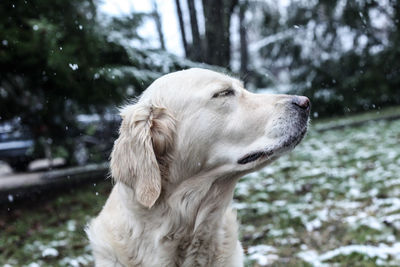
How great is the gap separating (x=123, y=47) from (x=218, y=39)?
2681mm

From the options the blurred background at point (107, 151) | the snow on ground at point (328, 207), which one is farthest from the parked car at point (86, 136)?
the snow on ground at point (328, 207)

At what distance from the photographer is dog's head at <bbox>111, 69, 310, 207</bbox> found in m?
2.30

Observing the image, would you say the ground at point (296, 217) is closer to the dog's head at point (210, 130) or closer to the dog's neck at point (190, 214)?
the dog's neck at point (190, 214)

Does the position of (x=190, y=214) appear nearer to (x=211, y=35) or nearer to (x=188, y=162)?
(x=188, y=162)

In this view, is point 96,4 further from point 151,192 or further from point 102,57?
point 151,192

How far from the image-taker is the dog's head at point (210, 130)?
2301mm

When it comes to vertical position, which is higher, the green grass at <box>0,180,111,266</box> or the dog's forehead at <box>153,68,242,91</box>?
the dog's forehead at <box>153,68,242,91</box>

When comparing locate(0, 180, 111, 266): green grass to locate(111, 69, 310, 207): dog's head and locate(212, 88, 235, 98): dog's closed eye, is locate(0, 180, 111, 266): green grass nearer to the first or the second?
locate(111, 69, 310, 207): dog's head

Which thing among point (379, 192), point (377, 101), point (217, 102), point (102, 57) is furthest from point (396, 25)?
point (217, 102)

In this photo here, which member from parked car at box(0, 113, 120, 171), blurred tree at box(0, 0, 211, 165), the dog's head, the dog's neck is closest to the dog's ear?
the dog's head

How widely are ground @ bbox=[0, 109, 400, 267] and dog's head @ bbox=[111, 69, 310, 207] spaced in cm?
141

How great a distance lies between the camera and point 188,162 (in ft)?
7.63

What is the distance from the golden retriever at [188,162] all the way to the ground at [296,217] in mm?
1313

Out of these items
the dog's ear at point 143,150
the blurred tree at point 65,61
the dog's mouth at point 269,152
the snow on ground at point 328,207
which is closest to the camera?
the dog's ear at point 143,150
